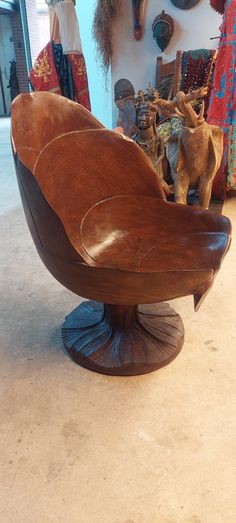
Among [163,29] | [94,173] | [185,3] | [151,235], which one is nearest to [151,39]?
[163,29]

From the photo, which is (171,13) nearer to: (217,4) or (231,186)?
(217,4)

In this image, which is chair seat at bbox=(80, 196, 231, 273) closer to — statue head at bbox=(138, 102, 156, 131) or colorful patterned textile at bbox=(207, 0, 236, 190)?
statue head at bbox=(138, 102, 156, 131)

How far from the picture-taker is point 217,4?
270cm

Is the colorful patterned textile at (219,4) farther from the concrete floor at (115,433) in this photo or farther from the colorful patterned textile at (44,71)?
the concrete floor at (115,433)

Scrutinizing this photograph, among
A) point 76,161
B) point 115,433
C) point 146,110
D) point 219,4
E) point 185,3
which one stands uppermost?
point 185,3

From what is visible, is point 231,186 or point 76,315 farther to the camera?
point 231,186

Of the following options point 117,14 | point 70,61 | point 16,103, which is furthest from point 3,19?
point 16,103

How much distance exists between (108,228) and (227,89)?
169 centimetres

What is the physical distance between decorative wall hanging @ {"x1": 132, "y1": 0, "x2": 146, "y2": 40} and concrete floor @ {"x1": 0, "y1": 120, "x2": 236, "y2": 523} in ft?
10.7

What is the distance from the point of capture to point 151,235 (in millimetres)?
1467

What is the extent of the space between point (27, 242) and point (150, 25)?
108 inches

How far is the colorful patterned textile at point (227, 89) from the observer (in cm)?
245

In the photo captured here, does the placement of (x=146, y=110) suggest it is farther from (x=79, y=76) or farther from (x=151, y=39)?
(x=151, y=39)

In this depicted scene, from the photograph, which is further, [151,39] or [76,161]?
[151,39]
